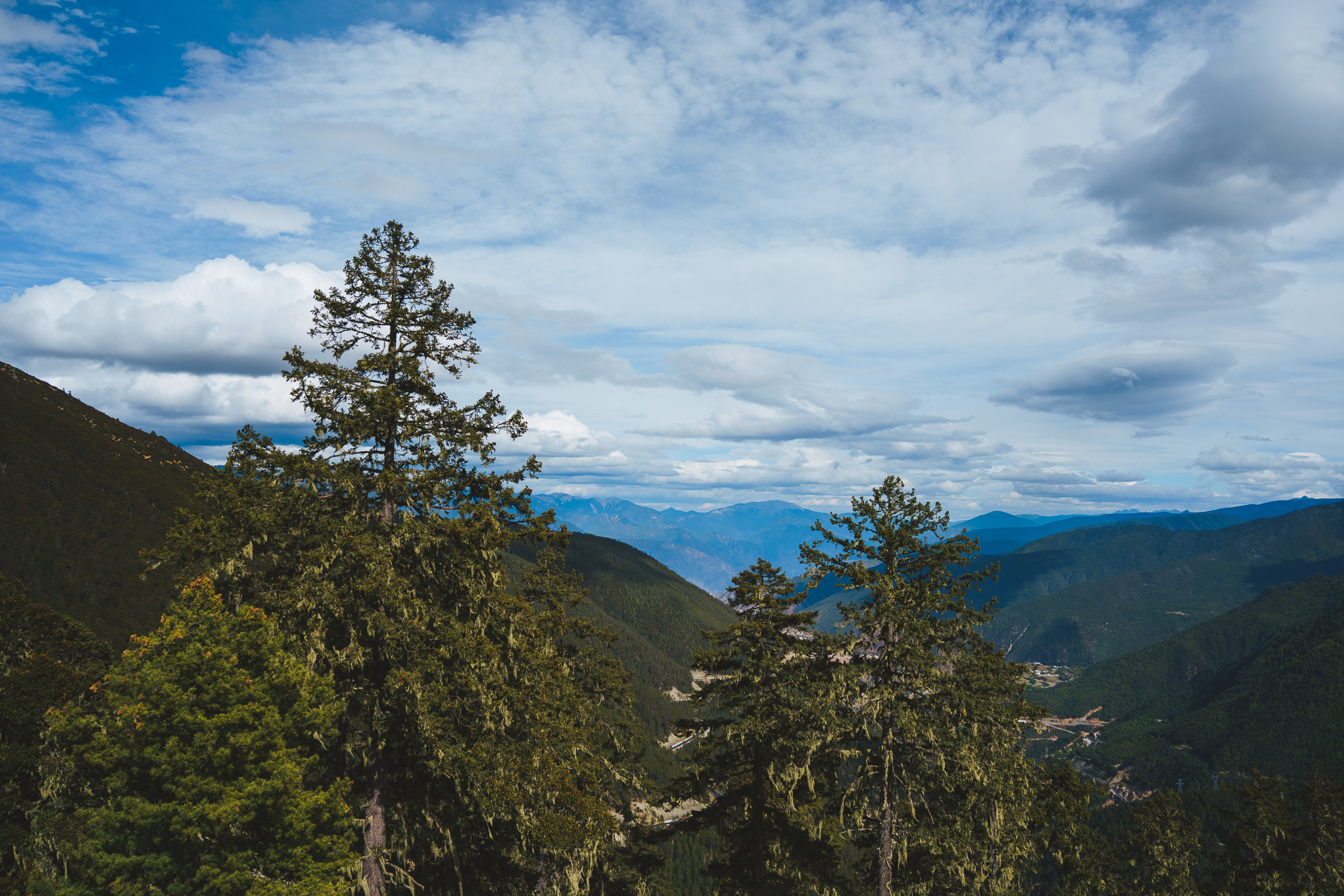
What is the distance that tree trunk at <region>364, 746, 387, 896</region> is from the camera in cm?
1341

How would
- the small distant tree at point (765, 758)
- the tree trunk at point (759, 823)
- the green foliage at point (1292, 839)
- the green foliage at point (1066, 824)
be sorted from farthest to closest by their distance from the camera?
1. the green foliage at point (1292, 839)
2. the green foliage at point (1066, 824)
3. the tree trunk at point (759, 823)
4. the small distant tree at point (765, 758)

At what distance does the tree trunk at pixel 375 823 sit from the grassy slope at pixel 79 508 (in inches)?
3977

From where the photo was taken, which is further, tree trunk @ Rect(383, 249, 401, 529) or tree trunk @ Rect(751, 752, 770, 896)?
tree trunk @ Rect(751, 752, 770, 896)

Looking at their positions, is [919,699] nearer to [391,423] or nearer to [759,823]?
[759,823]

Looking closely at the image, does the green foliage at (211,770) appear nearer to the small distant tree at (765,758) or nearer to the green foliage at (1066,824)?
the small distant tree at (765,758)

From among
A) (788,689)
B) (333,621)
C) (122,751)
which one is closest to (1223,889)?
(788,689)

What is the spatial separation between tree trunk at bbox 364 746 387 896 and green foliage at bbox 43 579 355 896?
19.4 inches

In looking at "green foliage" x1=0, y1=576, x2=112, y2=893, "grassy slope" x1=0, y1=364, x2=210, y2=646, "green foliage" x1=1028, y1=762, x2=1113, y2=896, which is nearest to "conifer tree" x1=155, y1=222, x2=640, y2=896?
"green foliage" x1=0, y1=576, x2=112, y2=893

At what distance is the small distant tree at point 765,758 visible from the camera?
17.9 m

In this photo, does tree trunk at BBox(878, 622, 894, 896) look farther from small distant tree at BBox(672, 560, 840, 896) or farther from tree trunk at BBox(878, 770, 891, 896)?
small distant tree at BBox(672, 560, 840, 896)

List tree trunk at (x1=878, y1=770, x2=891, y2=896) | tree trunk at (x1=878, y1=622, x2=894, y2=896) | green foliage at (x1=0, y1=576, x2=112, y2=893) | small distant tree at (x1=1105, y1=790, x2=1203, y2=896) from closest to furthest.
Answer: tree trunk at (x1=878, y1=622, x2=894, y2=896) < tree trunk at (x1=878, y1=770, x2=891, y2=896) < green foliage at (x1=0, y1=576, x2=112, y2=893) < small distant tree at (x1=1105, y1=790, x2=1203, y2=896)

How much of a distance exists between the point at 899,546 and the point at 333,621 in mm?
13415

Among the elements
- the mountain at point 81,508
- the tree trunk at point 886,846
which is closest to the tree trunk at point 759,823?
the tree trunk at point 886,846

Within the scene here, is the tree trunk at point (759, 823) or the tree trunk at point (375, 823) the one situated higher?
the tree trunk at point (375, 823)
